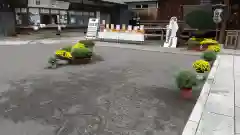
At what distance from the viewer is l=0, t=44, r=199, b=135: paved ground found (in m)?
3.41

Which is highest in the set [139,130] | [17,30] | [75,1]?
[75,1]

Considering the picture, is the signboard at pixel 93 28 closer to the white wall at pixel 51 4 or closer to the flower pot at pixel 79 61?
the white wall at pixel 51 4

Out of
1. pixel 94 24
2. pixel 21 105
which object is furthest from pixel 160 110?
pixel 94 24

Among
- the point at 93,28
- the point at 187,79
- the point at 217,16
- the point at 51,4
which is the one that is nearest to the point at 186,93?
the point at 187,79

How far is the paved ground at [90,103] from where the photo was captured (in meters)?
3.41

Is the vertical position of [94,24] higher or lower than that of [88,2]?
lower

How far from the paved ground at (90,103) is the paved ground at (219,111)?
0.25 meters

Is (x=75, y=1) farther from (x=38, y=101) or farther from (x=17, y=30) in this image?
(x=38, y=101)

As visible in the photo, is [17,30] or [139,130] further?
[17,30]

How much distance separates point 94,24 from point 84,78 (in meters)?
12.3

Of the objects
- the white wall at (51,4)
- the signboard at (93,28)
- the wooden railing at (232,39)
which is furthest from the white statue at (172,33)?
the white wall at (51,4)

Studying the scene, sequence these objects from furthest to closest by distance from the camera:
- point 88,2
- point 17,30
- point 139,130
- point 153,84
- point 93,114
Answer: point 88,2 → point 17,30 → point 153,84 → point 93,114 → point 139,130

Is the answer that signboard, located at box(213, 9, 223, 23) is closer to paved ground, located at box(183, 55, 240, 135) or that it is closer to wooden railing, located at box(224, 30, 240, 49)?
wooden railing, located at box(224, 30, 240, 49)

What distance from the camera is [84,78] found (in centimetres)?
623
